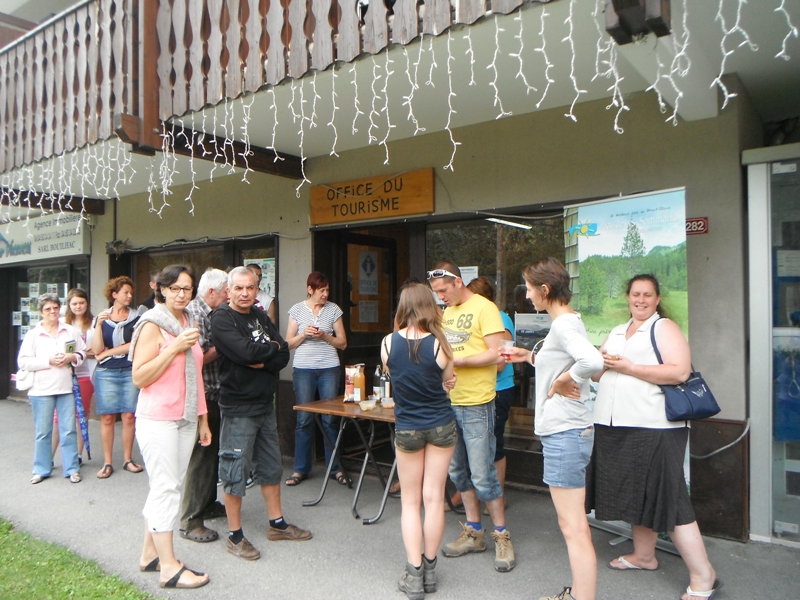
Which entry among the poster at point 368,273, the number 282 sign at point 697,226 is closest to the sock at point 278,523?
the poster at point 368,273

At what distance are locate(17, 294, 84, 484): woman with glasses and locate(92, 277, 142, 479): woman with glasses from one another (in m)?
0.25

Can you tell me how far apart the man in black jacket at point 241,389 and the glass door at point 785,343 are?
10.7 ft

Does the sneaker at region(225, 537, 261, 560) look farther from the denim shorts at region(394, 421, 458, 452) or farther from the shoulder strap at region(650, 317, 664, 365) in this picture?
the shoulder strap at region(650, 317, 664, 365)

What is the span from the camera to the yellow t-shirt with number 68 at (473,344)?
375cm

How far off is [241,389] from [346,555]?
127cm

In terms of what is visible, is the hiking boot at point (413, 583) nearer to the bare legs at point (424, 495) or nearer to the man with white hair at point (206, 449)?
the bare legs at point (424, 495)

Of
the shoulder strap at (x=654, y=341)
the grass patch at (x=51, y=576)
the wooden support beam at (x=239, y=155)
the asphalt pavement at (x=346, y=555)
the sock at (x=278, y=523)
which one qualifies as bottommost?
the asphalt pavement at (x=346, y=555)

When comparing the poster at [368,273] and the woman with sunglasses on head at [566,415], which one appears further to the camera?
the poster at [368,273]

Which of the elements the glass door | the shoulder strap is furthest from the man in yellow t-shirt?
the glass door

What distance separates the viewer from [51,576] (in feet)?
11.5

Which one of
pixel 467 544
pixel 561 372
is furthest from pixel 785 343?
pixel 467 544

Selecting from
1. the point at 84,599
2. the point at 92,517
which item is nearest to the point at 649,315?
the point at 84,599

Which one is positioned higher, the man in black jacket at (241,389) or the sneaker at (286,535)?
the man in black jacket at (241,389)

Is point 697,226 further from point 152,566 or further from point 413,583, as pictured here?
point 152,566
